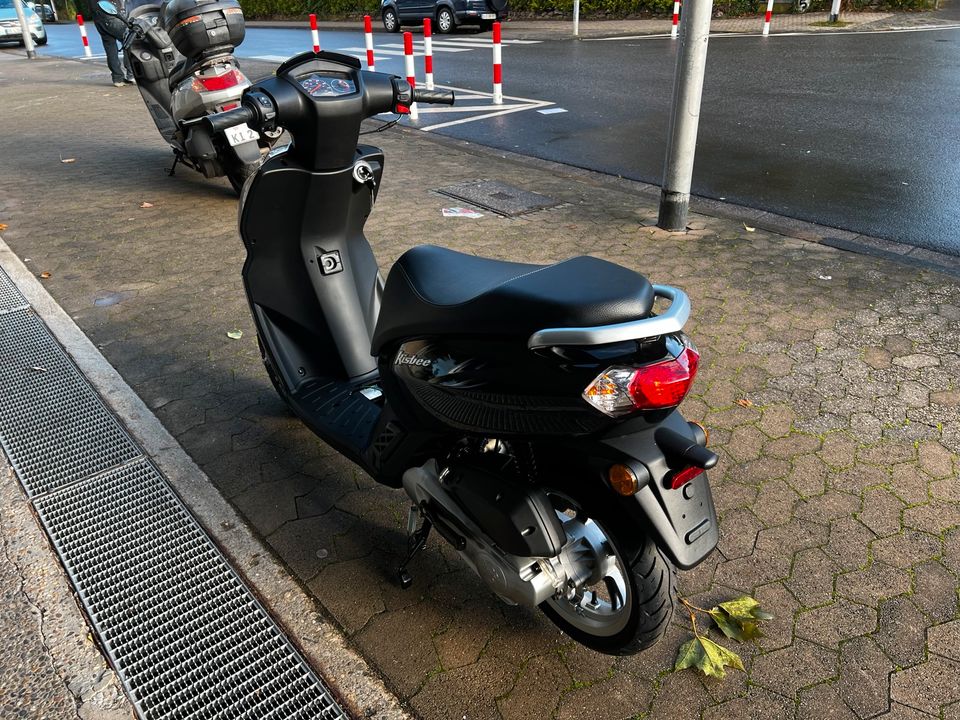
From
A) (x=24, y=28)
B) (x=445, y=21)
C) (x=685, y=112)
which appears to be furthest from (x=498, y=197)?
(x=24, y=28)

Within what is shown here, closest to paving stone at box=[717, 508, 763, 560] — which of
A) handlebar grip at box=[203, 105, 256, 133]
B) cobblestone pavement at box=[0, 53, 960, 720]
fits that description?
cobblestone pavement at box=[0, 53, 960, 720]

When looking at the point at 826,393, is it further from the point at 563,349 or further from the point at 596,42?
the point at 596,42

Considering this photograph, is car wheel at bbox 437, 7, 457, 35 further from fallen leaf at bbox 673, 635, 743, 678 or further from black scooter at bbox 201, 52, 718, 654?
fallen leaf at bbox 673, 635, 743, 678

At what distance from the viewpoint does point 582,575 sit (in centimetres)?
216

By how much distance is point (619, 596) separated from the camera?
2.26 metres

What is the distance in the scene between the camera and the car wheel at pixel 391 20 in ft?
71.5

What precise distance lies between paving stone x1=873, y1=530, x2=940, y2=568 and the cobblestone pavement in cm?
1

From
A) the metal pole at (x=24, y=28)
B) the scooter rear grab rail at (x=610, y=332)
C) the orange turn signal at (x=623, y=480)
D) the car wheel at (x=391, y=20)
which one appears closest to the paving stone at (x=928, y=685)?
the orange turn signal at (x=623, y=480)

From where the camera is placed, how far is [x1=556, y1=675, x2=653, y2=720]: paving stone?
217cm

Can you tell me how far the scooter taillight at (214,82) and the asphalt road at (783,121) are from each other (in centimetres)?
320

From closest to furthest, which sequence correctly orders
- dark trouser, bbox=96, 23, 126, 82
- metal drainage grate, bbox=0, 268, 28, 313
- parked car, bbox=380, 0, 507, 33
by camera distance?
metal drainage grate, bbox=0, 268, 28, 313
dark trouser, bbox=96, 23, 126, 82
parked car, bbox=380, 0, 507, 33

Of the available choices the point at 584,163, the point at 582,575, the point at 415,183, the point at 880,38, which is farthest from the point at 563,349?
the point at 880,38

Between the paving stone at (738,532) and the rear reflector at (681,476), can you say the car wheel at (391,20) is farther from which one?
the rear reflector at (681,476)

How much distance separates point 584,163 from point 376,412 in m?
5.45
